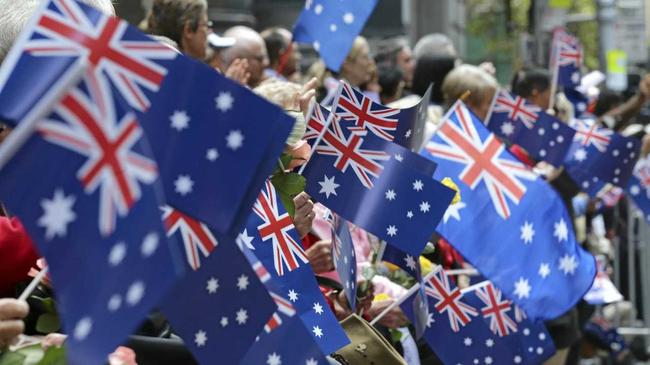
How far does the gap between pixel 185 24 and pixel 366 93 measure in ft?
8.53

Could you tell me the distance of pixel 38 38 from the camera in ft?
9.28

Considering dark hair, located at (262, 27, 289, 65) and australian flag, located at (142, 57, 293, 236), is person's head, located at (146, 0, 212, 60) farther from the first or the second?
australian flag, located at (142, 57, 293, 236)

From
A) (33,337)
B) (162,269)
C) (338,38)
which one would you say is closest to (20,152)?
(162,269)

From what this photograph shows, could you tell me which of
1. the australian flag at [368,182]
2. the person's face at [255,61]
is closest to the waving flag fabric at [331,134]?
the australian flag at [368,182]

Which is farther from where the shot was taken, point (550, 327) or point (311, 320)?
point (550, 327)

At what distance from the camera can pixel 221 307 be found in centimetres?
340

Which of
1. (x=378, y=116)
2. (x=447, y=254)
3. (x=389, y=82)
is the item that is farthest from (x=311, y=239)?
(x=389, y=82)

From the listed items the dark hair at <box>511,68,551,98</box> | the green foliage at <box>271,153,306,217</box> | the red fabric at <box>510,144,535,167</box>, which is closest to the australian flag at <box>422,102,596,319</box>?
the red fabric at <box>510,144,535,167</box>

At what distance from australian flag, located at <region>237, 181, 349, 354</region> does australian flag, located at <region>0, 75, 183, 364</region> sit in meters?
1.73

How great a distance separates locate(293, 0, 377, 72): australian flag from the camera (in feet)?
26.4

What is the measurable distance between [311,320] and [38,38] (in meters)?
1.83

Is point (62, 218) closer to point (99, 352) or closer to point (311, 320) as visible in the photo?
point (99, 352)

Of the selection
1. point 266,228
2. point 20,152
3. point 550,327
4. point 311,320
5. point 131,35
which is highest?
point 131,35

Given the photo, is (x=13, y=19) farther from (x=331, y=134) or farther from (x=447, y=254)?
(x=447, y=254)
